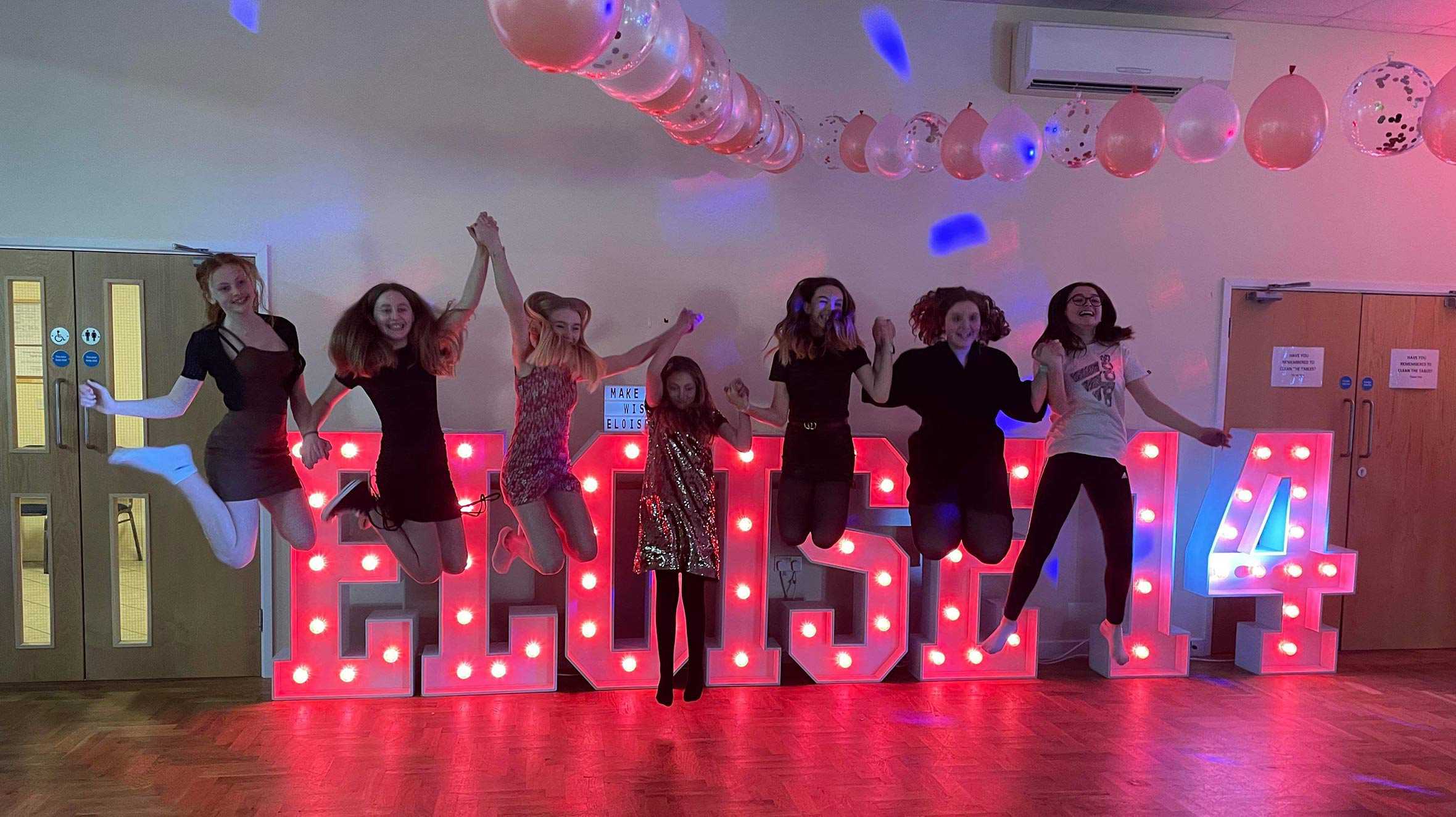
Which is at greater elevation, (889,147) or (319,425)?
(889,147)


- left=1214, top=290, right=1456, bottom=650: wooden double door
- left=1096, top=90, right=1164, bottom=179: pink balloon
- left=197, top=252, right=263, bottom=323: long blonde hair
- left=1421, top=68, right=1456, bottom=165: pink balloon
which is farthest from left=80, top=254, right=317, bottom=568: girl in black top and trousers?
left=1214, top=290, right=1456, bottom=650: wooden double door

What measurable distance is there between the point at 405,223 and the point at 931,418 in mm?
2560

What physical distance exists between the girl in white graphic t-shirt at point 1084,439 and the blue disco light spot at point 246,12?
3780 millimetres

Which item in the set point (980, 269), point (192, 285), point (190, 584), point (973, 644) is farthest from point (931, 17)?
point (190, 584)

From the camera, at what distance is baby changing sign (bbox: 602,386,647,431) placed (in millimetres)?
4391

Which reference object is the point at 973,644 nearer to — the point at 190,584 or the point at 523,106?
the point at 523,106

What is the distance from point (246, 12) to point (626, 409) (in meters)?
2.44

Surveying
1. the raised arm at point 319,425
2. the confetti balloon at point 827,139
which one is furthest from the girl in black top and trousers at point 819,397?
the raised arm at point 319,425

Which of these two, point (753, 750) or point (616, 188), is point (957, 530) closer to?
point (753, 750)

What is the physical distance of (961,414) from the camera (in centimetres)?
409

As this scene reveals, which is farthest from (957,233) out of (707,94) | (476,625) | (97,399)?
(97,399)

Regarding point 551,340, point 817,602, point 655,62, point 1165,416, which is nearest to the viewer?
point 655,62

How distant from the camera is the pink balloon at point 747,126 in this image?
3.25 metres

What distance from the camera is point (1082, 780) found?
10.8ft
